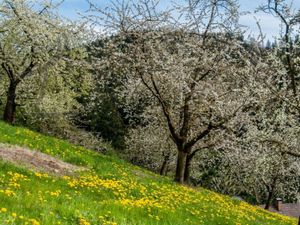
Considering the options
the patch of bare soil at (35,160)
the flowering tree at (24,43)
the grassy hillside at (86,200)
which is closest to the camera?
the grassy hillside at (86,200)

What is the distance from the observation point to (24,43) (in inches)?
1184

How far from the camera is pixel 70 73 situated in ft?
114

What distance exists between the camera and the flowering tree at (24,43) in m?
29.5

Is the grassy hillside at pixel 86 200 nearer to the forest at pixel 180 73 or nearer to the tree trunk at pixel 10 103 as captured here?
the forest at pixel 180 73

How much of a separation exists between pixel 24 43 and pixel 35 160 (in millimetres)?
17690

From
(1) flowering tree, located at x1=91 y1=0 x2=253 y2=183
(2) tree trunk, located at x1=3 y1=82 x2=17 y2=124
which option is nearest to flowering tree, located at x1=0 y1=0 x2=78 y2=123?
(2) tree trunk, located at x1=3 y1=82 x2=17 y2=124

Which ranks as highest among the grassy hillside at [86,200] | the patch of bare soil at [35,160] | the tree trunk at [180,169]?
the tree trunk at [180,169]

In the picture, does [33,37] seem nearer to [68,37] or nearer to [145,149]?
[68,37]

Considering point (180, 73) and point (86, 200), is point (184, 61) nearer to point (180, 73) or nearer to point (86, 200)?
point (180, 73)

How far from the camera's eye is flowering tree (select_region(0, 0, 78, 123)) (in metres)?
29.5

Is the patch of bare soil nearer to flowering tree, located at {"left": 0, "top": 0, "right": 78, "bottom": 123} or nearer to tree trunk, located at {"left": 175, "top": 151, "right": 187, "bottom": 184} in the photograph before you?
tree trunk, located at {"left": 175, "top": 151, "right": 187, "bottom": 184}


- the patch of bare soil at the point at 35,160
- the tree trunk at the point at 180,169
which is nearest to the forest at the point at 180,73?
the tree trunk at the point at 180,169

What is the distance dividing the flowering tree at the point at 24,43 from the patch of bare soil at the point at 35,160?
1457 cm

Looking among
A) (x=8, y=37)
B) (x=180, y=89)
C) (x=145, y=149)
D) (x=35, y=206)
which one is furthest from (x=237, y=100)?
(x=145, y=149)
